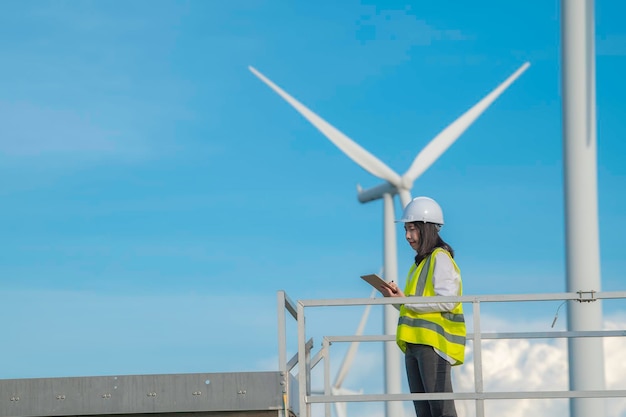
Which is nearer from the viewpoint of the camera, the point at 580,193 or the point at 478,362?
the point at 478,362

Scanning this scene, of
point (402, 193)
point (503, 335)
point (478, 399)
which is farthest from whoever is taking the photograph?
point (402, 193)

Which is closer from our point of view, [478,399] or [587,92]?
[478,399]

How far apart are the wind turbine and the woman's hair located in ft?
72.5

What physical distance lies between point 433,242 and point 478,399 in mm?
1231

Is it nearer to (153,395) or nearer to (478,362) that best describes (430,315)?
(478,362)

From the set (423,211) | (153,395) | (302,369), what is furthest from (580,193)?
(153,395)

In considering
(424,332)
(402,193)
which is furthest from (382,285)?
(402,193)

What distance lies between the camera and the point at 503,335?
33.7 feet

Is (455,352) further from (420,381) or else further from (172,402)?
(172,402)

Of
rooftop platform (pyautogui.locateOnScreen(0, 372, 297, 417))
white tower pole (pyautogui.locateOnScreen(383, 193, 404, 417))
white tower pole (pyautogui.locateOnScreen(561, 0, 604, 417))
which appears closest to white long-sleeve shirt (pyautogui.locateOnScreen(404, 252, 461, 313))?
rooftop platform (pyautogui.locateOnScreen(0, 372, 297, 417))

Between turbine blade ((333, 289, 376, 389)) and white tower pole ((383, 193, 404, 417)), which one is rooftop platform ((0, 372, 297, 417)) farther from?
turbine blade ((333, 289, 376, 389))

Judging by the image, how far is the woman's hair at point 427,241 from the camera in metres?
9.80

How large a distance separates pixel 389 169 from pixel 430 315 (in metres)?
25.4

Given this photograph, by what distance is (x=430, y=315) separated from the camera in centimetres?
962
